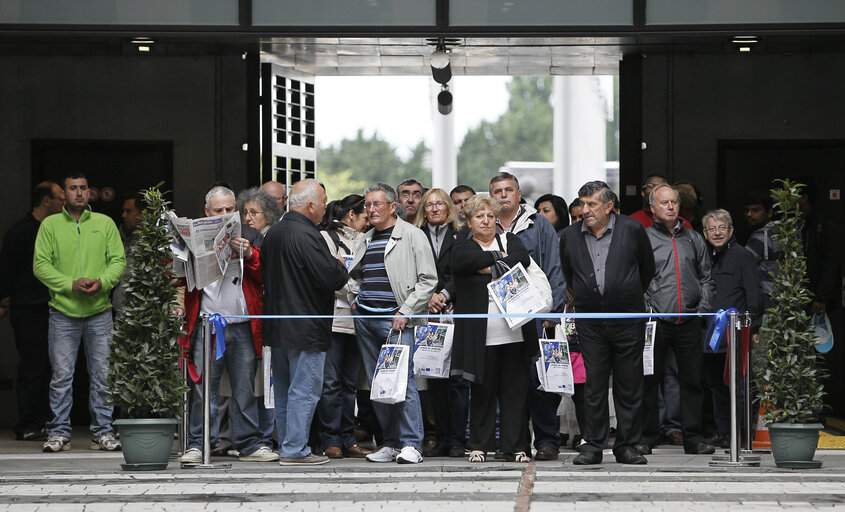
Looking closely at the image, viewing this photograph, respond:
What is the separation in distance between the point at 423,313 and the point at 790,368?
2.67 meters

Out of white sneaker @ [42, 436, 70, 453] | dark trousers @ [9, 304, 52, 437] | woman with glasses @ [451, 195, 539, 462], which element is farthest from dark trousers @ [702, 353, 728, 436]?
dark trousers @ [9, 304, 52, 437]

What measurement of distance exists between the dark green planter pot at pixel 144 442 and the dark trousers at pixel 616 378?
3006 mm

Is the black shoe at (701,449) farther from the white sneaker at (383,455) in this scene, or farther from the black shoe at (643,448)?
the white sneaker at (383,455)

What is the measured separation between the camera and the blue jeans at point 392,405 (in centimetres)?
978

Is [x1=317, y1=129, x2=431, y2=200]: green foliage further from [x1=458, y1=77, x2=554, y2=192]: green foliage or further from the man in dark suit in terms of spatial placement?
the man in dark suit

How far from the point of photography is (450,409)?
33.6 feet

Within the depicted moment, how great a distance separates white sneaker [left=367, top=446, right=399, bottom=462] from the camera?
9.84m

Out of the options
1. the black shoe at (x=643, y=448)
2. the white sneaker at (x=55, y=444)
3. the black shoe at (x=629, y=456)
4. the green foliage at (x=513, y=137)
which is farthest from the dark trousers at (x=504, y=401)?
the green foliage at (x=513, y=137)

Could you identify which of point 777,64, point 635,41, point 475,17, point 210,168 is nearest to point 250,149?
point 210,168

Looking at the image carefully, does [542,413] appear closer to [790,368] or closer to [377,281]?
[377,281]

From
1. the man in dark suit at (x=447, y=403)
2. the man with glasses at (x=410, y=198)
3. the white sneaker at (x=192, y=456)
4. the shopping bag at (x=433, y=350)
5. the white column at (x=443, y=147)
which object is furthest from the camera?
the white column at (x=443, y=147)

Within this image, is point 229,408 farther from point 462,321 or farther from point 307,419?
point 462,321

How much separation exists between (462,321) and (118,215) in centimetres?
511

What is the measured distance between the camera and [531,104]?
79062mm
